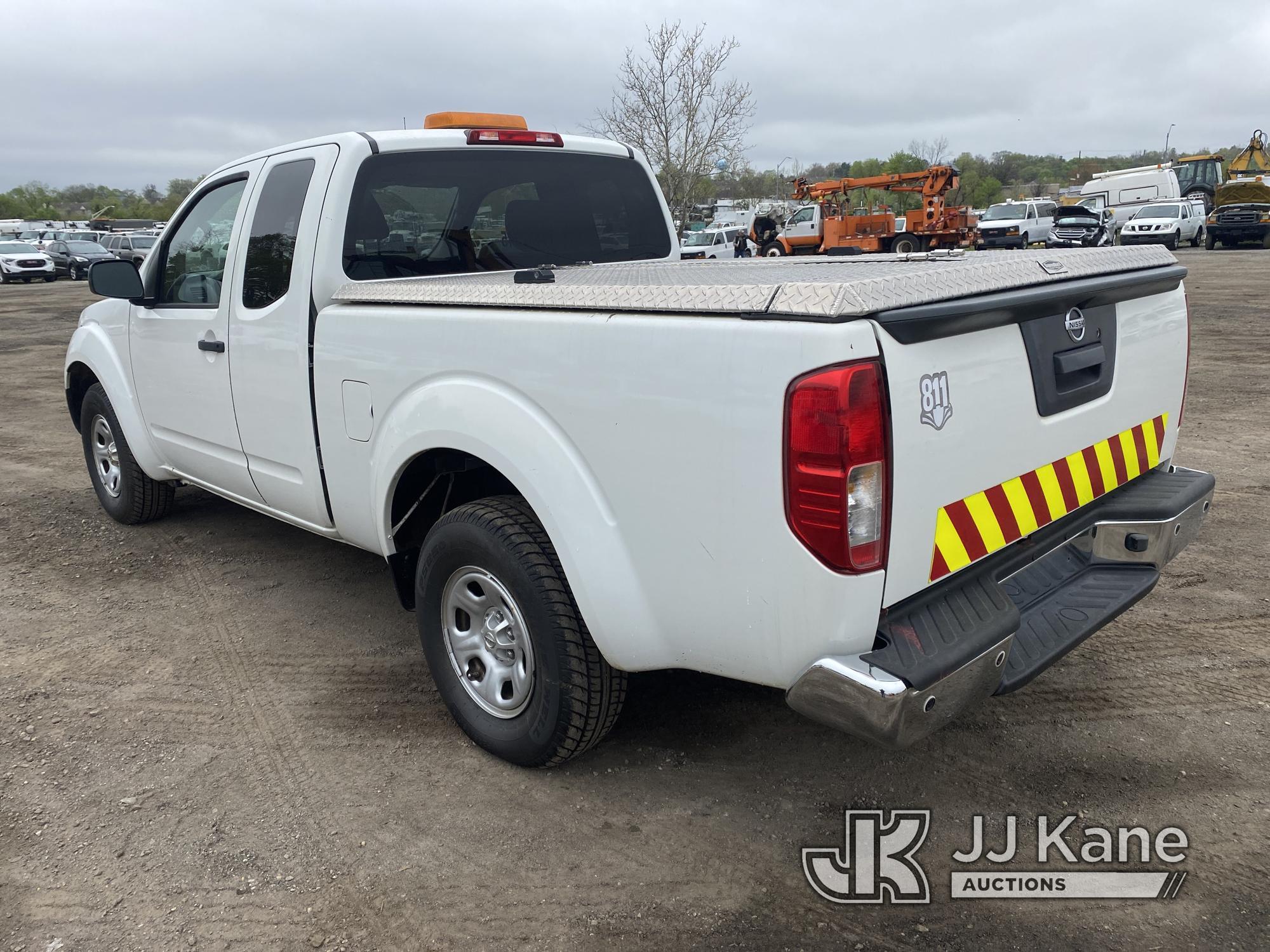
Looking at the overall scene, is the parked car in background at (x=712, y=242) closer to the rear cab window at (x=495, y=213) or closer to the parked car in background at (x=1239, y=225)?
the parked car in background at (x=1239, y=225)

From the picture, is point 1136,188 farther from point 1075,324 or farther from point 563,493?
point 563,493

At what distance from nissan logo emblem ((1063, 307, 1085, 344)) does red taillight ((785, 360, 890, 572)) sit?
0.86 metres

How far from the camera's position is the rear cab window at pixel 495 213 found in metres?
3.58

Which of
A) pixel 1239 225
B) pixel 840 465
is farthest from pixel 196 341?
pixel 1239 225

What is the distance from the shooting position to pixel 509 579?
2705 mm

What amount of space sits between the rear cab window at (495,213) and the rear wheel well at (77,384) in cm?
270

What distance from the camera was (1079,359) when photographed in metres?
2.59

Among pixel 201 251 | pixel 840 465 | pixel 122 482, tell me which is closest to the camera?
pixel 840 465

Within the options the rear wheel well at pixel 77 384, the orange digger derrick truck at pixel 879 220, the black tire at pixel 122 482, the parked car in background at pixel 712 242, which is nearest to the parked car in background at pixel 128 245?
the parked car in background at pixel 712 242

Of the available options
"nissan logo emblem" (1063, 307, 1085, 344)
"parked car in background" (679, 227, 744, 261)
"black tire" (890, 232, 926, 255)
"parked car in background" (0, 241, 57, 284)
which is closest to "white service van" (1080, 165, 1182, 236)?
"black tire" (890, 232, 926, 255)

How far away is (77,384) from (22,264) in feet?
111

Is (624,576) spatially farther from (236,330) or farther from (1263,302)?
(1263,302)

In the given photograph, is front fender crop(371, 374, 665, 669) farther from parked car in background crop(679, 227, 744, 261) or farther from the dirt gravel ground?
parked car in background crop(679, 227, 744, 261)

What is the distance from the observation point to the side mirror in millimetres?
4312
